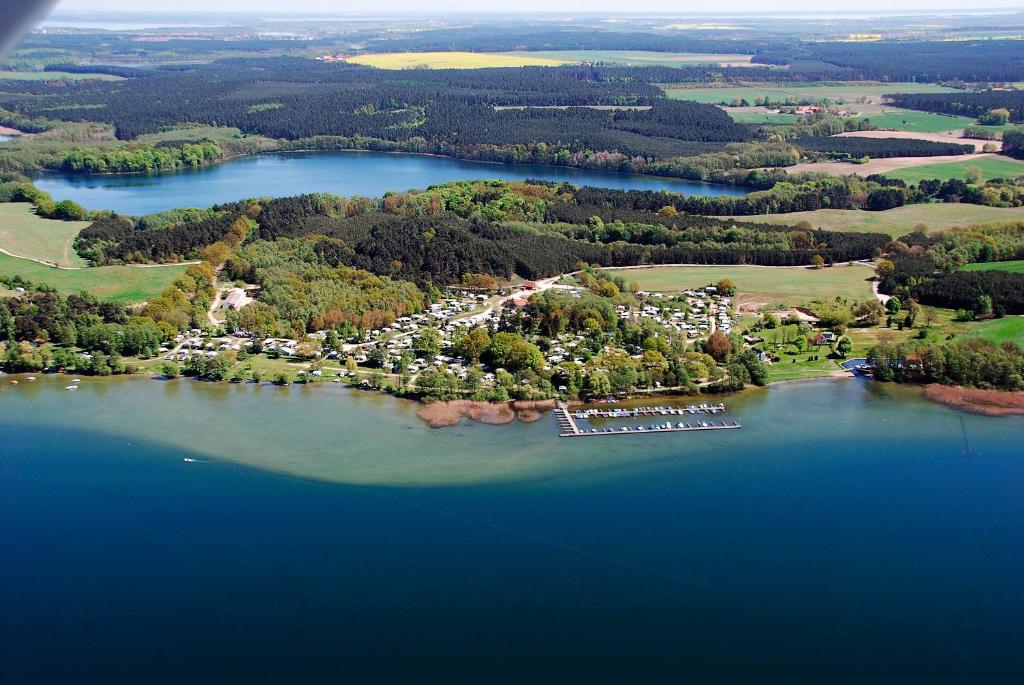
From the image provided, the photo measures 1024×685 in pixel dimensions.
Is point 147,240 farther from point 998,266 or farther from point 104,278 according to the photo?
point 998,266

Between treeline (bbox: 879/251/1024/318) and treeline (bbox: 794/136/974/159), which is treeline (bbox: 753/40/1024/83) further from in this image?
treeline (bbox: 879/251/1024/318)

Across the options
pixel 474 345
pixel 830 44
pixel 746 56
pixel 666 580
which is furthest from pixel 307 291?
pixel 830 44

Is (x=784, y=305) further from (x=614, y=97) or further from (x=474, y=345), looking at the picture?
(x=614, y=97)

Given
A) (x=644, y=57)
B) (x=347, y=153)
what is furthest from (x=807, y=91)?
(x=347, y=153)

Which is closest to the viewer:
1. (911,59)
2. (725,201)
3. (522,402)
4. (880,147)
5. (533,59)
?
(522,402)

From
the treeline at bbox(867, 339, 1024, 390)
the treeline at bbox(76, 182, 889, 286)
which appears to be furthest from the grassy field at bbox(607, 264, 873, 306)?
the treeline at bbox(867, 339, 1024, 390)
